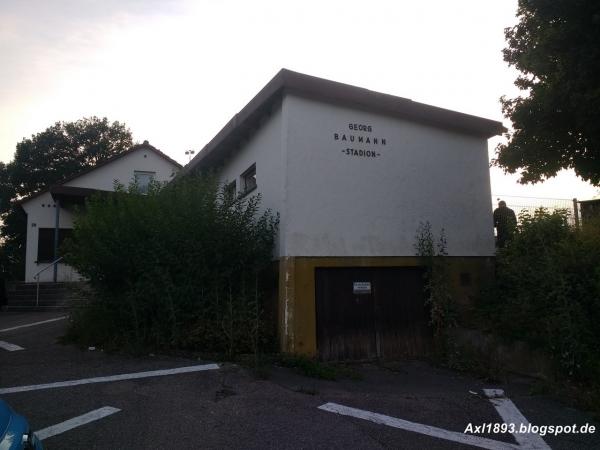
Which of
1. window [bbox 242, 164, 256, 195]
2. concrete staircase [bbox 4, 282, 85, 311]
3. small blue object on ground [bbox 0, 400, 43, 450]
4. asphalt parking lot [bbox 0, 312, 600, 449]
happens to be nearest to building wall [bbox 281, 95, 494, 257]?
window [bbox 242, 164, 256, 195]

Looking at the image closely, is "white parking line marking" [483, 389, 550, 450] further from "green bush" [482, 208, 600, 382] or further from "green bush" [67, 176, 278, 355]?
"green bush" [67, 176, 278, 355]

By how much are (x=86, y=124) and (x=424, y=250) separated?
33919 mm

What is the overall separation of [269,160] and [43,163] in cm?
3045

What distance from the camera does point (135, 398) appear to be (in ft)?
17.4

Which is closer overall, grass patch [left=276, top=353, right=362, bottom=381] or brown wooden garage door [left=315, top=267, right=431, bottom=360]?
grass patch [left=276, top=353, right=362, bottom=381]

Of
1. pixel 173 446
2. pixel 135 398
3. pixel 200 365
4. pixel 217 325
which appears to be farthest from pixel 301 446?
pixel 217 325

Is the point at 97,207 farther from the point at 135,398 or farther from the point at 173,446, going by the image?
the point at 173,446

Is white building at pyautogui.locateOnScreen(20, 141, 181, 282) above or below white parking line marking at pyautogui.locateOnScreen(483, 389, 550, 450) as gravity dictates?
Result: above

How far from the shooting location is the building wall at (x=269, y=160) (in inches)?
318

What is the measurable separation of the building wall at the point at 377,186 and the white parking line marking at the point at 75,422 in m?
3.66

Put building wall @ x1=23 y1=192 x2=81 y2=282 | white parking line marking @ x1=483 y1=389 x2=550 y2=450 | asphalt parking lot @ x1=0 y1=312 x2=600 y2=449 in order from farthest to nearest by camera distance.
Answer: building wall @ x1=23 y1=192 x2=81 y2=282, white parking line marking @ x1=483 y1=389 x2=550 y2=450, asphalt parking lot @ x1=0 y1=312 x2=600 y2=449

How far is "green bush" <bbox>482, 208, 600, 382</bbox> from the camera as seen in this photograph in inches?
233

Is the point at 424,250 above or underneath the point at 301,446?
above

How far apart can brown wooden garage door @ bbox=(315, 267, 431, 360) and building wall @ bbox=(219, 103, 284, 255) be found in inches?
48.7
